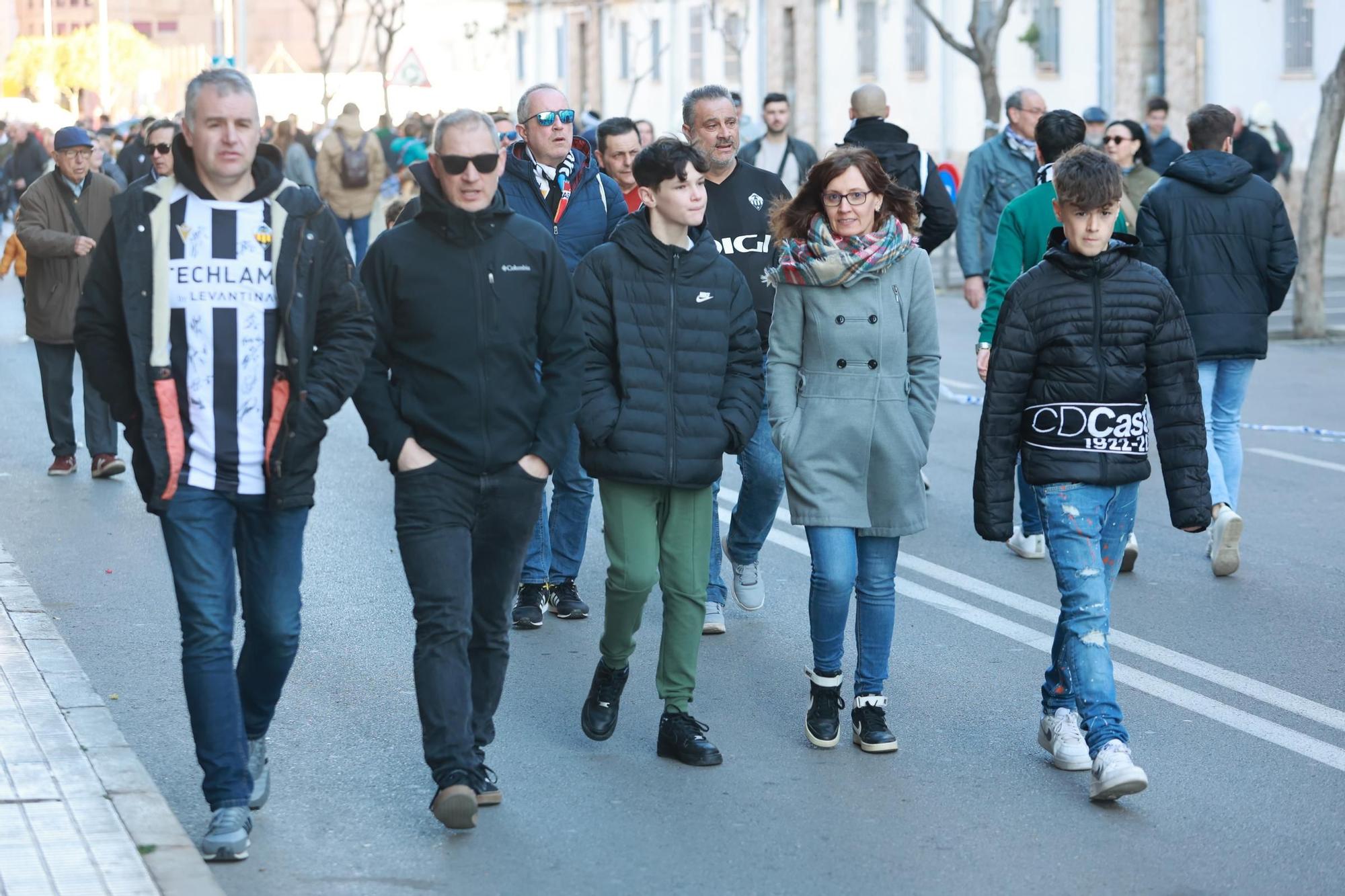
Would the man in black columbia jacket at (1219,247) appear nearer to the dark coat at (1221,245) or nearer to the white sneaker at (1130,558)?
the dark coat at (1221,245)

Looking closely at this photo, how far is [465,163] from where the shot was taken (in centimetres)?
549

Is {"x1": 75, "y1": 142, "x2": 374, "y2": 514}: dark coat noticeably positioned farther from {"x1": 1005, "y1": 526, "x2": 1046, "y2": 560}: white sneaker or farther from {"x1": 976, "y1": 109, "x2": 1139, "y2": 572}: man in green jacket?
{"x1": 1005, "y1": 526, "x2": 1046, "y2": 560}: white sneaker

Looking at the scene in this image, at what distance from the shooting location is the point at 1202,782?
6.04 meters

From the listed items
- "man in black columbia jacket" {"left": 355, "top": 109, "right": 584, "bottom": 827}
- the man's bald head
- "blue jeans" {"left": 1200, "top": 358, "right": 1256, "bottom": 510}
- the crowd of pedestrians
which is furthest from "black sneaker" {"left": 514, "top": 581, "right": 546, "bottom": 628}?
the man's bald head

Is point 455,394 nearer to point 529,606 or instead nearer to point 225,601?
point 225,601

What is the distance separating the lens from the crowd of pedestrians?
5223 millimetres

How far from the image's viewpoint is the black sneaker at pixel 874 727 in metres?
6.32

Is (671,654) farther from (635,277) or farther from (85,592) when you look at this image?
(85,592)

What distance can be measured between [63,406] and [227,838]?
280 inches

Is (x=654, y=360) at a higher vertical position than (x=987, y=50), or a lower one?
lower

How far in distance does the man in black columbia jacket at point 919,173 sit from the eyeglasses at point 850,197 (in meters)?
3.52

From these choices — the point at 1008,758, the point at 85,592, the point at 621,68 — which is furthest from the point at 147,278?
the point at 621,68

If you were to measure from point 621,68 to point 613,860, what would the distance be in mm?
57500

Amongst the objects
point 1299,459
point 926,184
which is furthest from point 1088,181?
point 1299,459
